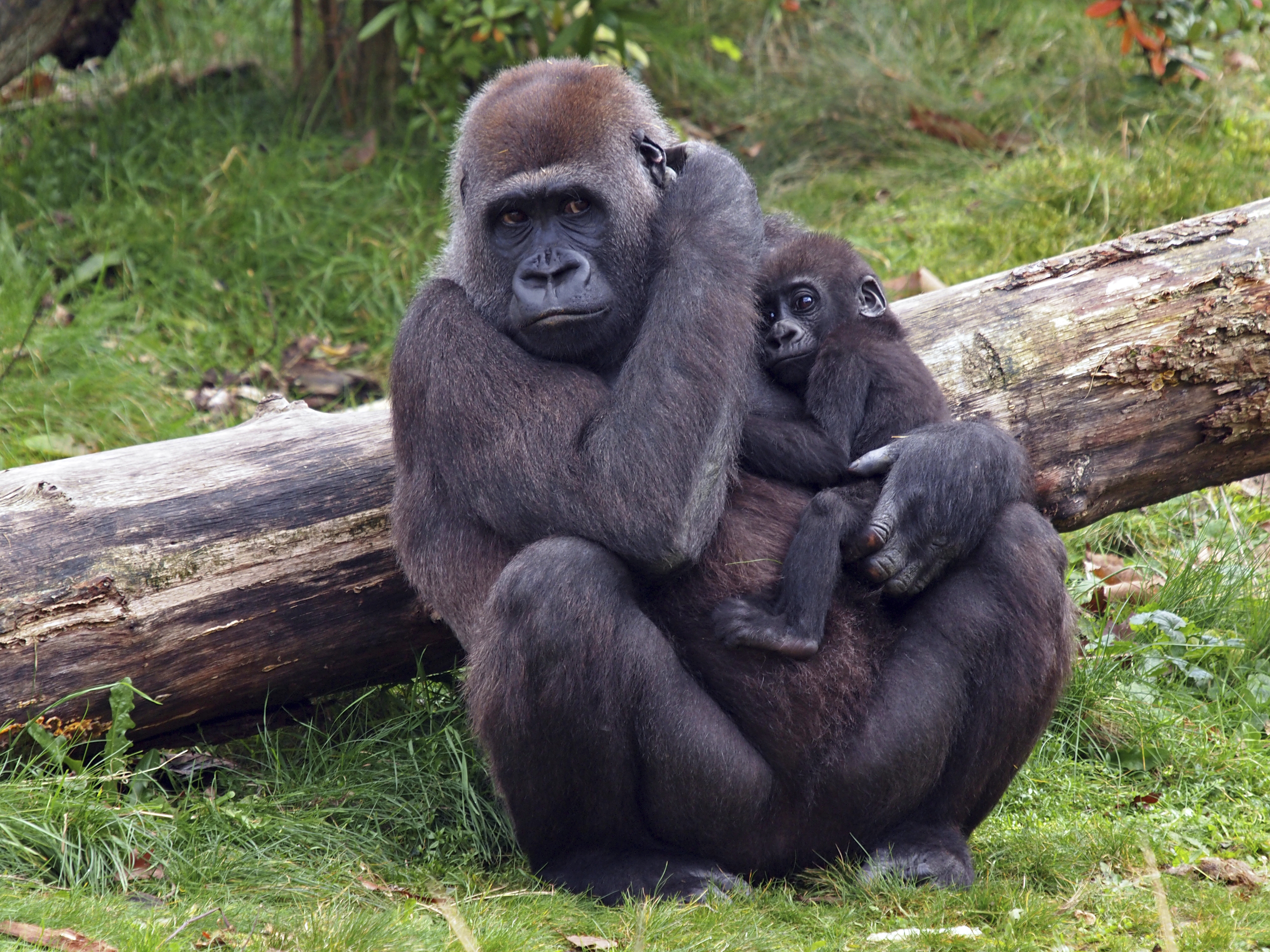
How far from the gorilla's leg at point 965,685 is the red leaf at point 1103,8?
4.12m

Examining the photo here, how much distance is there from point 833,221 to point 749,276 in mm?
4019

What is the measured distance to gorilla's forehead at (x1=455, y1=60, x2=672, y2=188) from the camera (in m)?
3.41

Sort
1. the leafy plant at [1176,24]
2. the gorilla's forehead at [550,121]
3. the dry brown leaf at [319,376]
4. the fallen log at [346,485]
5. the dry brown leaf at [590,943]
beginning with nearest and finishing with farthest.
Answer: the dry brown leaf at [590,943], the gorilla's forehead at [550,121], the fallen log at [346,485], the dry brown leaf at [319,376], the leafy plant at [1176,24]

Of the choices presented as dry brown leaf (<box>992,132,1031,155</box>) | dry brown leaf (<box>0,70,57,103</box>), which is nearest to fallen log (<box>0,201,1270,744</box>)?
dry brown leaf (<box>992,132,1031,155</box>)

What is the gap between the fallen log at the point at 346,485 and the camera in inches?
139

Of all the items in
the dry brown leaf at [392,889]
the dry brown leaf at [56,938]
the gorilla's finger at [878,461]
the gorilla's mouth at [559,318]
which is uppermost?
the gorilla's mouth at [559,318]

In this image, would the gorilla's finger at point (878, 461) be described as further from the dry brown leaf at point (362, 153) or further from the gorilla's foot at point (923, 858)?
the dry brown leaf at point (362, 153)

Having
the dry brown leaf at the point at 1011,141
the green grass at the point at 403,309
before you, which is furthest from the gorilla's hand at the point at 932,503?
the dry brown leaf at the point at 1011,141

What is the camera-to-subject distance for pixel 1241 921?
2910 mm

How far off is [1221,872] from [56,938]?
2.74 meters

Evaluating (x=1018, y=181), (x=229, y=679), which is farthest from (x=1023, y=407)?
(x=1018, y=181)

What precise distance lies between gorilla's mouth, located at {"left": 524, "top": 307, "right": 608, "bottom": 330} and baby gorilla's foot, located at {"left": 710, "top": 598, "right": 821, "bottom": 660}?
81cm

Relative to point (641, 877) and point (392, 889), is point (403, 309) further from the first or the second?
point (641, 877)

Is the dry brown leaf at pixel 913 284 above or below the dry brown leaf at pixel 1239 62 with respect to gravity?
below
